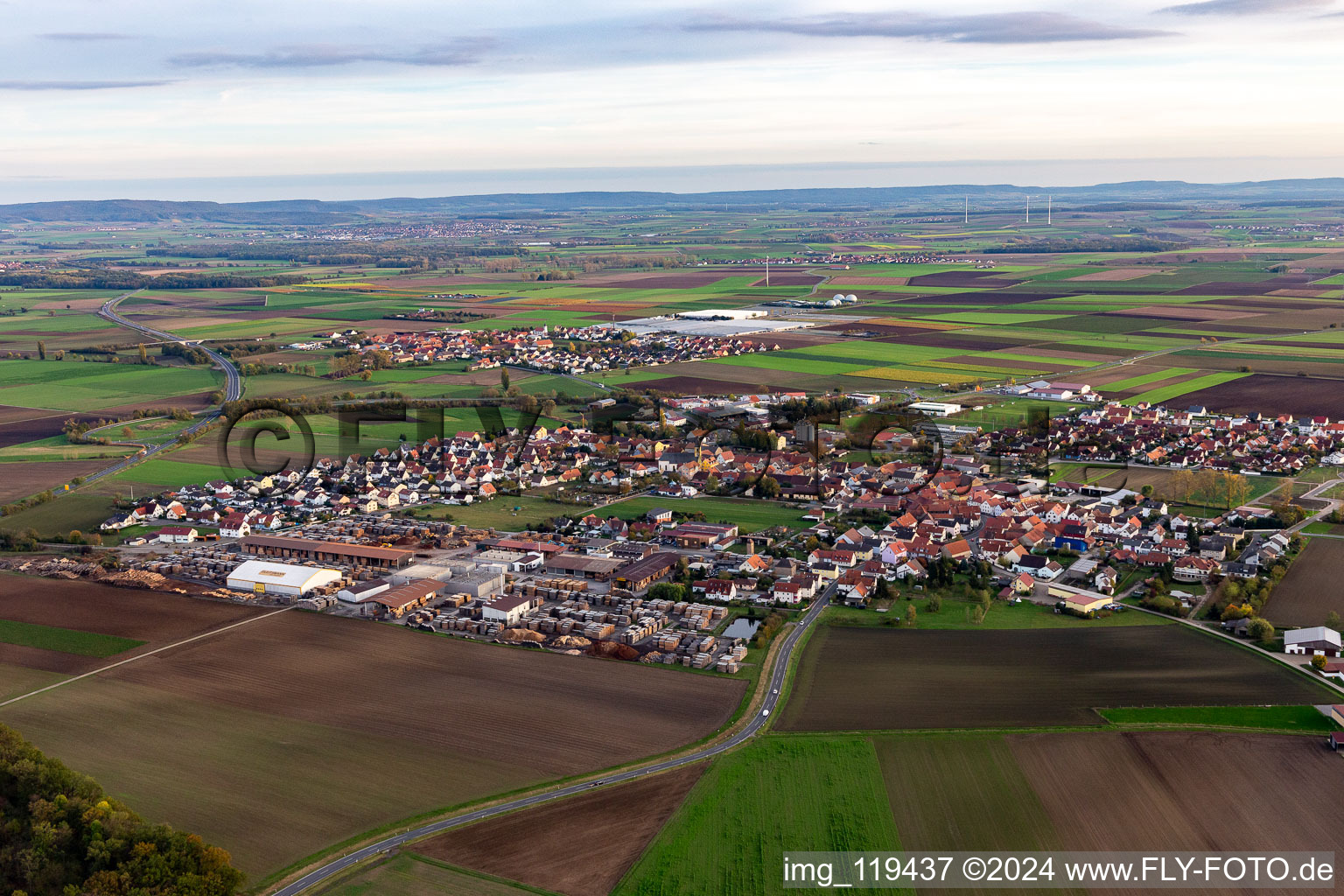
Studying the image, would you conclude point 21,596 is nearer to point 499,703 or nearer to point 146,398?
point 499,703

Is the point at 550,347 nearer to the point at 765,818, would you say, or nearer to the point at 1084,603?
the point at 1084,603

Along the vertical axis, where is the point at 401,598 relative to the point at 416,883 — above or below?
above

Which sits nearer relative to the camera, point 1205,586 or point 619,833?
point 619,833

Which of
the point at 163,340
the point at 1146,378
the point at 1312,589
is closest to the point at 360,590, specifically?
the point at 1312,589

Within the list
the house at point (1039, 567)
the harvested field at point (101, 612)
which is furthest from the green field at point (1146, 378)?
the harvested field at point (101, 612)

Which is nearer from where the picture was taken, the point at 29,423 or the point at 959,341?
the point at 29,423

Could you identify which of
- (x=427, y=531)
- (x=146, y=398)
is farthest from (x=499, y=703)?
(x=146, y=398)

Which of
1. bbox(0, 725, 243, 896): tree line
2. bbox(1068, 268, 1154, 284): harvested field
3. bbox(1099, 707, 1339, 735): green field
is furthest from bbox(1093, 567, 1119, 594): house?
bbox(1068, 268, 1154, 284): harvested field
